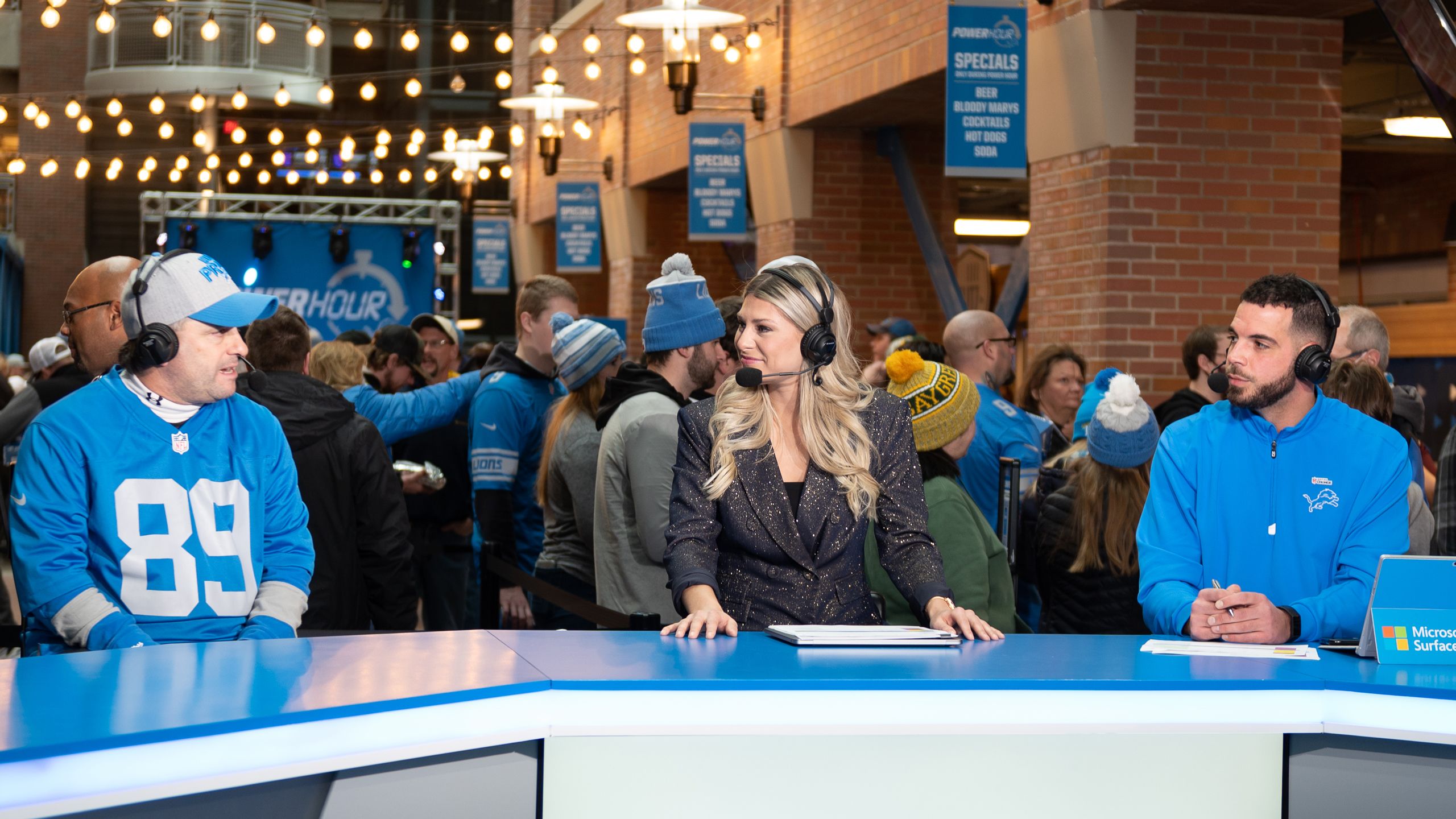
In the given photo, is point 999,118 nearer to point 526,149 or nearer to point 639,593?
point 639,593

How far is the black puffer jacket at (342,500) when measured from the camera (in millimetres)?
A: 4121

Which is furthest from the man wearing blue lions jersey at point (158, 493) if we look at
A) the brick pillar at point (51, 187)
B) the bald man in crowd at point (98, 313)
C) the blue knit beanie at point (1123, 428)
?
the brick pillar at point (51, 187)

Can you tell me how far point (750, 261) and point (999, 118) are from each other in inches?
267

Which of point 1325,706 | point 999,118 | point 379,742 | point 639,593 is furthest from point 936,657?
point 999,118

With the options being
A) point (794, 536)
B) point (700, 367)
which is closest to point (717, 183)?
point (700, 367)

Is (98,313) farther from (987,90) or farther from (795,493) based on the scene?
(987,90)

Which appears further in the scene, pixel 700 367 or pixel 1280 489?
pixel 700 367

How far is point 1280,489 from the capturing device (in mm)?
3002

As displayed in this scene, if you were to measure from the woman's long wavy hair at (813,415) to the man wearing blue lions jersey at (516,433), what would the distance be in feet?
8.00

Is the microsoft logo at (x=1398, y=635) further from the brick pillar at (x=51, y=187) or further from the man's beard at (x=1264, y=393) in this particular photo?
the brick pillar at (x=51, y=187)

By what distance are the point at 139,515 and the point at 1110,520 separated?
2.54m

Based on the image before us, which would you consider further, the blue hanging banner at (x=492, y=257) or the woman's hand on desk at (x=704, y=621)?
the blue hanging banner at (x=492, y=257)

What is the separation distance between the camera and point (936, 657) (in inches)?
98.7

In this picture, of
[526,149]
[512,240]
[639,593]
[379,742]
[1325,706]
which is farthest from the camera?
[512,240]
